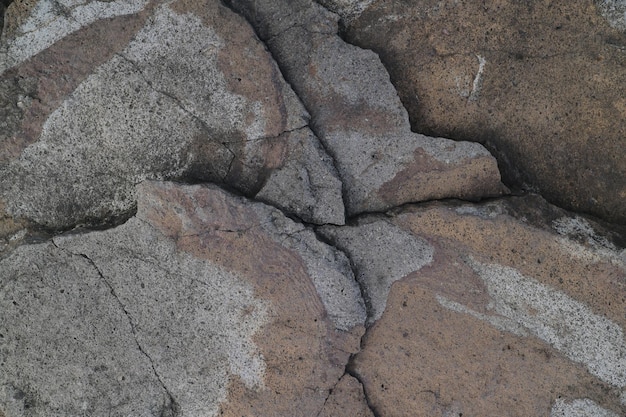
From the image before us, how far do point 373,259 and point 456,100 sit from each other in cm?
69

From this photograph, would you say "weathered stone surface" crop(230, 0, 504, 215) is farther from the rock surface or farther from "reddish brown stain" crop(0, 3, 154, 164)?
"reddish brown stain" crop(0, 3, 154, 164)

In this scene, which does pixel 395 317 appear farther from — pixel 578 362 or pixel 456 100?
pixel 456 100

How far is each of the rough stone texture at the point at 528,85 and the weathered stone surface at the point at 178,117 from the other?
499 millimetres

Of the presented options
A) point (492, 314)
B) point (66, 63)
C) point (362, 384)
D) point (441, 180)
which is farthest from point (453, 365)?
point (66, 63)

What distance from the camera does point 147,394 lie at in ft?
6.98

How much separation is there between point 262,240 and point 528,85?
1152mm

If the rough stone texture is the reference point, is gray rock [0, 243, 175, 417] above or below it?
below

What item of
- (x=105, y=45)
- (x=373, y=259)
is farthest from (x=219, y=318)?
(x=105, y=45)

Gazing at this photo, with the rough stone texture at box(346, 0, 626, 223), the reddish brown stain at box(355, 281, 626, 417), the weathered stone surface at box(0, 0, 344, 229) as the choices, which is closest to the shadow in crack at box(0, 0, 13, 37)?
the weathered stone surface at box(0, 0, 344, 229)

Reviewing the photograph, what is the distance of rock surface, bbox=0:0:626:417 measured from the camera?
6.76 feet

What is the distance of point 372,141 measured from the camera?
2.14m

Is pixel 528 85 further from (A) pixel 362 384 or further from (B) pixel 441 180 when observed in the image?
(A) pixel 362 384

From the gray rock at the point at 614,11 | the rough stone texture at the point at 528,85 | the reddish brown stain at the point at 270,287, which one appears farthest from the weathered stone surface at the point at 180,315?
the gray rock at the point at 614,11

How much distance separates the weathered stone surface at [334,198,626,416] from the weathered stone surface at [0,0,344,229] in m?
0.35
